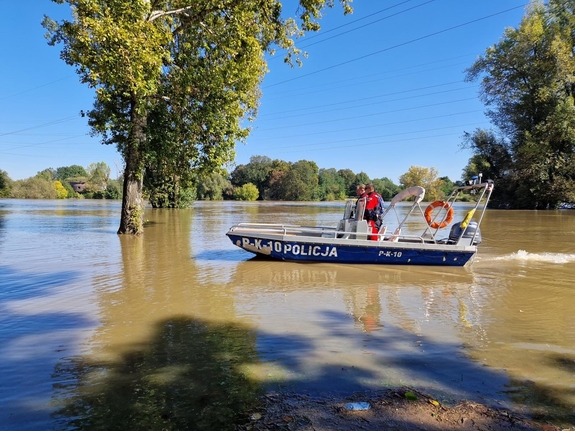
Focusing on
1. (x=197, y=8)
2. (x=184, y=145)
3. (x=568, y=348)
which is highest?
(x=197, y=8)

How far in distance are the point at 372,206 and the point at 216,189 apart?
78.0 metres

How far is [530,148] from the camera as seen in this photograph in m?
39.6

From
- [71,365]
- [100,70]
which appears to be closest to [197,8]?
[100,70]

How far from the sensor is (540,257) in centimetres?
1234

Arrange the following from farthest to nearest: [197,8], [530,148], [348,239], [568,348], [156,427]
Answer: [530,148] < [197,8] < [348,239] < [568,348] < [156,427]

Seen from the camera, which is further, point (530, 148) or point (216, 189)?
point (216, 189)

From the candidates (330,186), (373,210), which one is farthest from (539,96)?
(330,186)

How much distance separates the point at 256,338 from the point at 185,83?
13652 millimetres

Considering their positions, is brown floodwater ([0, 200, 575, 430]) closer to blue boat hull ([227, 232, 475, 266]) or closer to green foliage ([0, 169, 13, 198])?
blue boat hull ([227, 232, 475, 266])

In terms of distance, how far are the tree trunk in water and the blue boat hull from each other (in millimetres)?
8889

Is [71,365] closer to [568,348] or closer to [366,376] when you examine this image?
[366,376]

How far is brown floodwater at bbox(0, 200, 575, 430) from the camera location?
3.69 meters

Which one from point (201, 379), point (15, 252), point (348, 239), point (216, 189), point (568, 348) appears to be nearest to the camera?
point (201, 379)

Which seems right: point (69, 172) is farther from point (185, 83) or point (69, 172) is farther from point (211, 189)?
point (185, 83)
